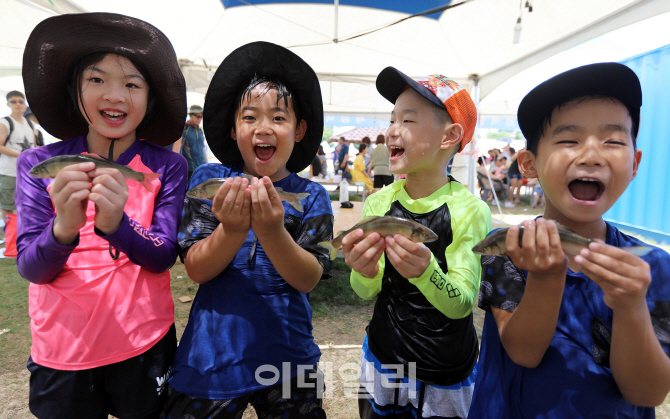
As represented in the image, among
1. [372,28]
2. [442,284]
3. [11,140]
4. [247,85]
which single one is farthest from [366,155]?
[442,284]

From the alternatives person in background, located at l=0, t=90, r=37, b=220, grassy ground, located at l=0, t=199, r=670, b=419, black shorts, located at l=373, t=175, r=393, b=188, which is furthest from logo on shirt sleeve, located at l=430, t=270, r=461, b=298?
black shorts, located at l=373, t=175, r=393, b=188

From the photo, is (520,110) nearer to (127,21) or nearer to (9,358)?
(127,21)

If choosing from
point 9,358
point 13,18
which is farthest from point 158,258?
point 13,18

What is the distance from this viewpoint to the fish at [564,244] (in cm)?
113

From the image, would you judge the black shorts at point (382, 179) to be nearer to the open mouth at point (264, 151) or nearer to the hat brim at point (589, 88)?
the open mouth at point (264, 151)

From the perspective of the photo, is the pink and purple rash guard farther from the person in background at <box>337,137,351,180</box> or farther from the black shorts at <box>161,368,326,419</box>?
the person in background at <box>337,137,351,180</box>

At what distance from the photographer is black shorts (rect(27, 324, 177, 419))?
155 centimetres

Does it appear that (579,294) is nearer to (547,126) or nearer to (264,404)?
(547,126)

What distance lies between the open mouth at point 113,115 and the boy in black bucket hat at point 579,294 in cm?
181

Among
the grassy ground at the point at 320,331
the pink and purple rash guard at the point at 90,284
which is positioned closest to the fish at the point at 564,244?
the pink and purple rash guard at the point at 90,284

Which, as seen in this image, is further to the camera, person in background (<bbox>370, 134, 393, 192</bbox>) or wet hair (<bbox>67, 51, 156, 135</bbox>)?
person in background (<bbox>370, 134, 393, 192</bbox>)

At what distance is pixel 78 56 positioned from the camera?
68.3 inches

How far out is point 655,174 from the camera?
9.20 m

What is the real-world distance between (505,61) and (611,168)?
8.96 metres
